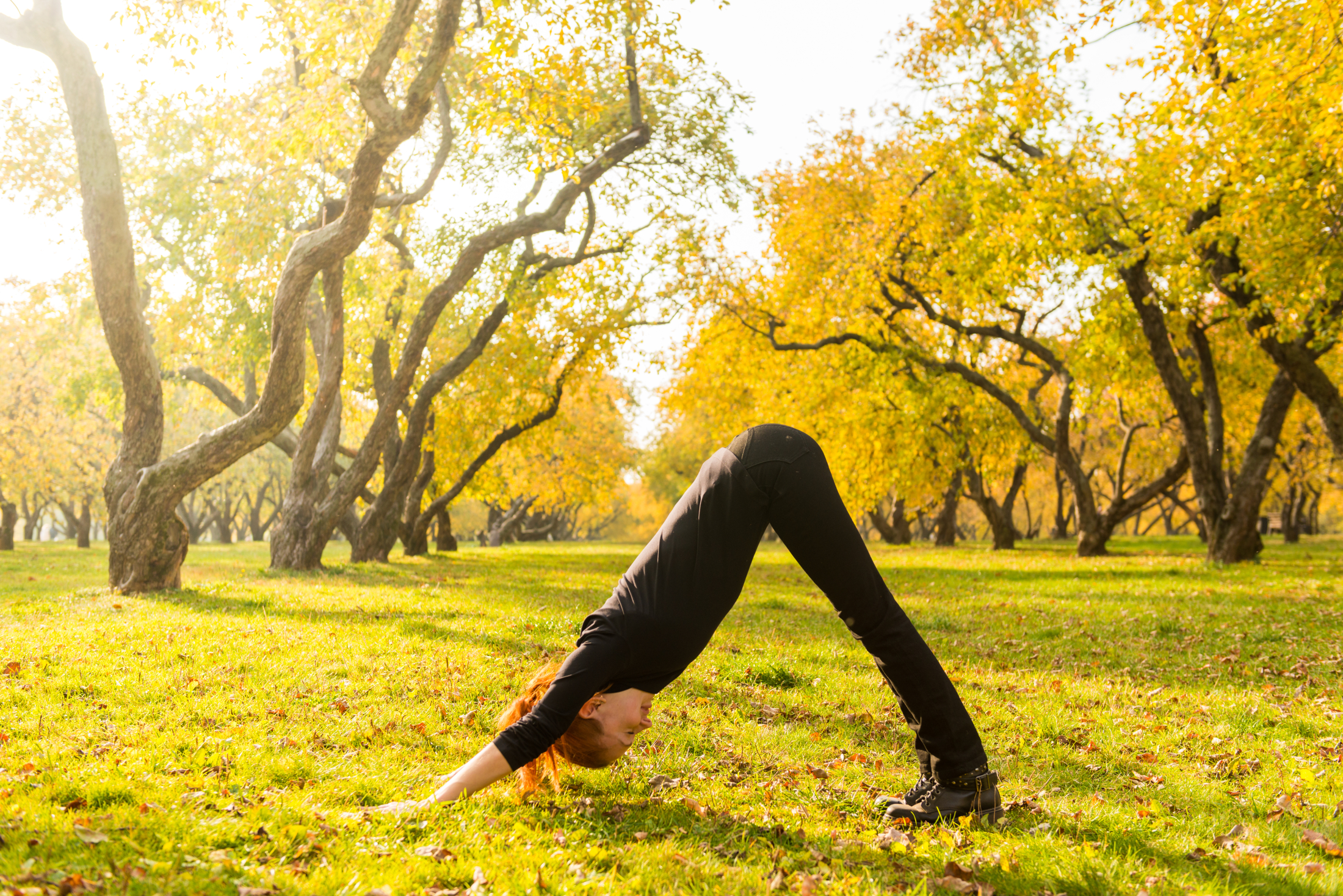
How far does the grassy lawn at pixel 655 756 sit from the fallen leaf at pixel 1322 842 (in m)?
0.04

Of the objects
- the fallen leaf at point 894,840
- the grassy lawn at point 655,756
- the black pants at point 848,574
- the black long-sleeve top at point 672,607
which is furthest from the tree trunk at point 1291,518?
the black long-sleeve top at point 672,607

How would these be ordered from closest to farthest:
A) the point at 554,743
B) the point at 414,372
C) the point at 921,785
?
1. the point at 554,743
2. the point at 921,785
3. the point at 414,372

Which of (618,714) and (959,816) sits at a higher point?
(618,714)

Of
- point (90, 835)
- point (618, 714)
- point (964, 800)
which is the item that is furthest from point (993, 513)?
point (90, 835)

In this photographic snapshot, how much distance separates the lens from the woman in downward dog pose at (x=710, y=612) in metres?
4.07

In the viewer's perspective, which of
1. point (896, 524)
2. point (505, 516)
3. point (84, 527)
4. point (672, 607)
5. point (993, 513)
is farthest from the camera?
point (505, 516)

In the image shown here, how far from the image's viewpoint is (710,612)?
4133 mm

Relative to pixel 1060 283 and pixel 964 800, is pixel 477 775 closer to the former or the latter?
pixel 964 800

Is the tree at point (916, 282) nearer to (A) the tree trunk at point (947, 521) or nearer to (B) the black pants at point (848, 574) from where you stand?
(A) the tree trunk at point (947, 521)

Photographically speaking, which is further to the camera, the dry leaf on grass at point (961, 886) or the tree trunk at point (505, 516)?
the tree trunk at point (505, 516)

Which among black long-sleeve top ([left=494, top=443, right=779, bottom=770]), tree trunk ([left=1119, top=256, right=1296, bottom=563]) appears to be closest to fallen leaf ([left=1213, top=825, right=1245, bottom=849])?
black long-sleeve top ([left=494, top=443, right=779, bottom=770])

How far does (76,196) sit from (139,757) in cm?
2194

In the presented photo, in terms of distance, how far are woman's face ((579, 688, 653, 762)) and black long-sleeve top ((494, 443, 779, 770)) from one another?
0.29 ft

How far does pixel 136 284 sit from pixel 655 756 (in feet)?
39.8
